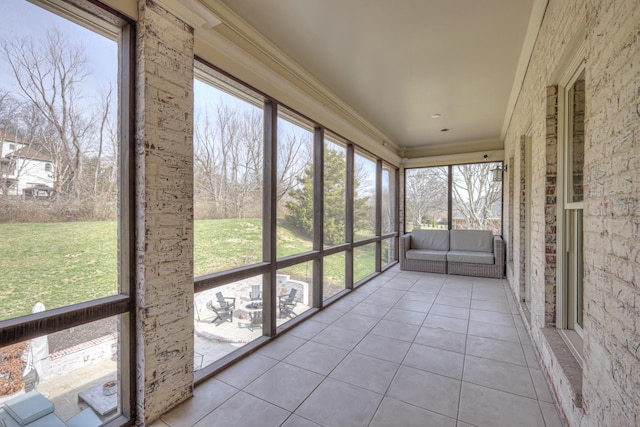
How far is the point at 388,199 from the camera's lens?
6648 millimetres

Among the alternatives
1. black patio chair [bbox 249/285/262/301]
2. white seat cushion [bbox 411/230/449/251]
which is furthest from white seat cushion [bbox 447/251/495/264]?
black patio chair [bbox 249/285/262/301]

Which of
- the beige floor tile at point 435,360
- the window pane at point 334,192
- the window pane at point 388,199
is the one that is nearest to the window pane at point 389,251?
the window pane at point 388,199

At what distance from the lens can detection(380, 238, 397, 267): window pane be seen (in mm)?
6504

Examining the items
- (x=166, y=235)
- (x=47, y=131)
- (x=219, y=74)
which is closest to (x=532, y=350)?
(x=166, y=235)

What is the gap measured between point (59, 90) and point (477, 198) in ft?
23.0

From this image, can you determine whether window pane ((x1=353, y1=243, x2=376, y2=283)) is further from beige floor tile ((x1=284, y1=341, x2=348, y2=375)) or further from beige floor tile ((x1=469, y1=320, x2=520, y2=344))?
beige floor tile ((x1=284, y1=341, x2=348, y2=375))

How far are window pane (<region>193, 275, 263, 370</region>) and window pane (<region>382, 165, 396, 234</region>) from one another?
3969mm

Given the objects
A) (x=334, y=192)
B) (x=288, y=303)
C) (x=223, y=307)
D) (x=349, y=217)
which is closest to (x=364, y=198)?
(x=349, y=217)

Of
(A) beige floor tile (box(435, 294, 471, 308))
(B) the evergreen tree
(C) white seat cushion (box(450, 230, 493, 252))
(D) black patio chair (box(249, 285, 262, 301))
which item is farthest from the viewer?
(C) white seat cushion (box(450, 230, 493, 252))

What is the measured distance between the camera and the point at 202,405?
193 centimetres

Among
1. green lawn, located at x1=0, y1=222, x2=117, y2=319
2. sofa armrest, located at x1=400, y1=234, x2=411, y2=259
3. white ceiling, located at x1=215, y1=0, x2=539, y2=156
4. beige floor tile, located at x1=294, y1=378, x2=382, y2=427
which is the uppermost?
white ceiling, located at x1=215, y1=0, x2=539, y2=156

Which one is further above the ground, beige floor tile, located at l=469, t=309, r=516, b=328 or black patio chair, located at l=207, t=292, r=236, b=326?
black patio chair, located at l=207, t=292, r=236, b=326

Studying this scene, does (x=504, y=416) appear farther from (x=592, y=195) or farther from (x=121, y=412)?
(x=121, y=412)

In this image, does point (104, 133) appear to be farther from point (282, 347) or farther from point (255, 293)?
point (282, 347)
